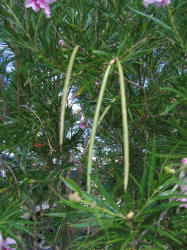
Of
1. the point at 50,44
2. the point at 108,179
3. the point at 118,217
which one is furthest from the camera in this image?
the point at 108,179

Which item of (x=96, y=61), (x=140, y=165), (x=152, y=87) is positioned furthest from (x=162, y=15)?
(x=140, y=165)

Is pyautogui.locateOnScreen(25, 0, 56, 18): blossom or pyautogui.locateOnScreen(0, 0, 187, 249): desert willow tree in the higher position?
pyautogui.locateOnScreen(25, 0, 56, 18): blossom

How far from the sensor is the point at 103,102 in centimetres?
50

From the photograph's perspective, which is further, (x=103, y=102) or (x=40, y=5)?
(x=103, y=102)

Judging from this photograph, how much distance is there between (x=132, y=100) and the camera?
48 centimetres

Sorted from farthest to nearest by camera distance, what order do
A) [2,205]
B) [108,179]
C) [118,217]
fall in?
[108,179], [2,205], [118,217]

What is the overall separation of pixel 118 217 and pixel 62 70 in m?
0.25

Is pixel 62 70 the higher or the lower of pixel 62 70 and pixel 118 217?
the higher

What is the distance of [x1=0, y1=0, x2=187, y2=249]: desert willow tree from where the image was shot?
234 mm

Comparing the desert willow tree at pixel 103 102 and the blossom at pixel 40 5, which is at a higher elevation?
the blossom at pixel 40 5

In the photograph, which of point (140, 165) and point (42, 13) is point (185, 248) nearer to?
point (140, 165)

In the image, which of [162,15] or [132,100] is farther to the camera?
[132,100]

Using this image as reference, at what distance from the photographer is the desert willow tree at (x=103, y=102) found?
0.23 metres

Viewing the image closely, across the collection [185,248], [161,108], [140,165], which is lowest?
[185,248]
